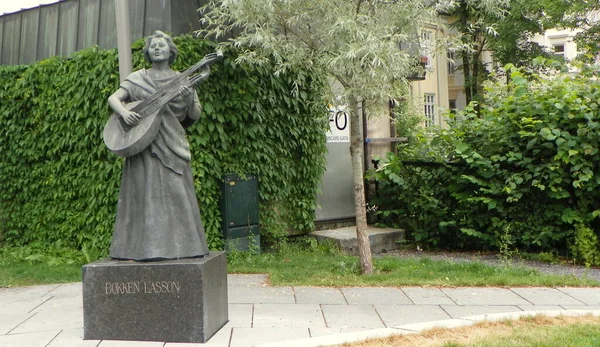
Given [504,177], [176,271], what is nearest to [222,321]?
[176,271]

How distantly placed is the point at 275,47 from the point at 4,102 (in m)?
6.00

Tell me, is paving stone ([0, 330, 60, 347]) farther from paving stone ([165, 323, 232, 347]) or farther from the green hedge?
the green hedge

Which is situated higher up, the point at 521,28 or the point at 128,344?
the point at 521,28

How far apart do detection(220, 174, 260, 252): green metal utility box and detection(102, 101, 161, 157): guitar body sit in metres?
4.14

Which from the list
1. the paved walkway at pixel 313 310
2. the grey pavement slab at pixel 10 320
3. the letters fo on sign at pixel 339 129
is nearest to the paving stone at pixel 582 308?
the paved walkway at pixel 313 310

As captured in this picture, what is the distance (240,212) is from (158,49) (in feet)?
14.6

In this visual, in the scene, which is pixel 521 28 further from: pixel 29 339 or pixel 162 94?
pixel 29 339

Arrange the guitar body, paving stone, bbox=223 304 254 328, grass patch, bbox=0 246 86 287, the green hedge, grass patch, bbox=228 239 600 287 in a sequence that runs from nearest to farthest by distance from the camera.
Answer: the guitar body → paving stone, bbox=223 304 254 328 → grass patch, bbox=228 239 600 287 → grass patch, bbox=0 246 86 287 → the green hedge

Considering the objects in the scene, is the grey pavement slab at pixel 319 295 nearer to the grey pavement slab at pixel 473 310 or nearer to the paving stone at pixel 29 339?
the grey pavement slab at pixel 473 310

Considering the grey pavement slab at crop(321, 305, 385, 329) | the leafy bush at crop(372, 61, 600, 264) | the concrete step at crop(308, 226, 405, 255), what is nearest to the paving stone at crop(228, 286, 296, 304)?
the grey pavement slab at crop(321, 305, 385, 329)

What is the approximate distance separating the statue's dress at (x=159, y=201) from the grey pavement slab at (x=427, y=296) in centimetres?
268

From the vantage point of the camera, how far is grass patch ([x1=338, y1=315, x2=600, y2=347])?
555 cm

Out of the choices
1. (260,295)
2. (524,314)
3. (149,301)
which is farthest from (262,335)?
(524,314)

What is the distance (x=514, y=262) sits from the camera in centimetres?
1055
